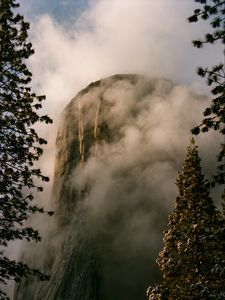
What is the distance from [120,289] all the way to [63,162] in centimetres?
2187

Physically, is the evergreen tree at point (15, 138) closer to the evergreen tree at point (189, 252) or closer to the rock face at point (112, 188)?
the evergreen tree at point (189, 252)

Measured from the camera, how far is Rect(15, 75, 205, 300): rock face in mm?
52156

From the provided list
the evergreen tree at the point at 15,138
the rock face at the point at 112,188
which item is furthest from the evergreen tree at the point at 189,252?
the rock face at the point at 112,188

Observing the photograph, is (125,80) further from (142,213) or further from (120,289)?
(120,289)

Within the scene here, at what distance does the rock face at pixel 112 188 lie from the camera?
52.2 metres

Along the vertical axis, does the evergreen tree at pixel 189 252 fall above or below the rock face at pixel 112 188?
below

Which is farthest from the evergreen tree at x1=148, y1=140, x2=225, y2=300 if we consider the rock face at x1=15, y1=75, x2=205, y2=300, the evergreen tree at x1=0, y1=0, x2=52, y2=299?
the rock face at x1=15, y1=75, x2=205, y2=300

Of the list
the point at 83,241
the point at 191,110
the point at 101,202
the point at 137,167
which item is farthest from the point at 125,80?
the point at 83,241

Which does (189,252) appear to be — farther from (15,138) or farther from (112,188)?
(112,188)

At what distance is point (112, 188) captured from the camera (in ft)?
196

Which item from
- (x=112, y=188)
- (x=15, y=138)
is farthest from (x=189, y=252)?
(x=112, y=188)

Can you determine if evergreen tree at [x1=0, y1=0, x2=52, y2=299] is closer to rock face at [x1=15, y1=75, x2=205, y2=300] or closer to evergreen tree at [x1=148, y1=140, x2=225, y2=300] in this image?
evergreen tree at [x1=148, y1=140, x2=225, y2=300]

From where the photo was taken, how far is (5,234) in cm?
1623

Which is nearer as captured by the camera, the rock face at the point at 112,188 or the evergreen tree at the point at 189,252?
the evergreen tree at the point at 189,252
